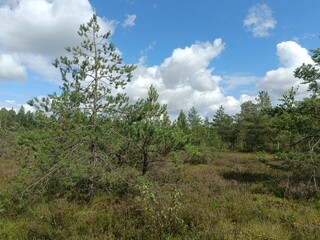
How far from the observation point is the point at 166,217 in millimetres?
6965

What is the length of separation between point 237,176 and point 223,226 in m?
9.19

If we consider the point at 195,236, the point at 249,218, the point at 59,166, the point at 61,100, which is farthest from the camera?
the point at 61,100

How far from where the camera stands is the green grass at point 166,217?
262 inches

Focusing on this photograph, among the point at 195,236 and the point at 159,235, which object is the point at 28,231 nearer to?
the point at 159,235

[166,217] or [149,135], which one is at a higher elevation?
[149,135]

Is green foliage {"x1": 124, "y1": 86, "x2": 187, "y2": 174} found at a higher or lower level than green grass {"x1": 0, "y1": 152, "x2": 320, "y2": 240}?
higher

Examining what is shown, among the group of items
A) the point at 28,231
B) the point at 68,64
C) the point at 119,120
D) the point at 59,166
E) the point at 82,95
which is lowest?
the point at 28,231

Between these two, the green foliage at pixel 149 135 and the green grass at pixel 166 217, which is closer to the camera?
the green grass at pixel 166 217

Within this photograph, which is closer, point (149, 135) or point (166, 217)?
point (166, 217)

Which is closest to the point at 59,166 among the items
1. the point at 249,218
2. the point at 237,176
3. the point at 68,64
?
the point at 68,64

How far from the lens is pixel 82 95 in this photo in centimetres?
965

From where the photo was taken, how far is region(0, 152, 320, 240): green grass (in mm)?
6652

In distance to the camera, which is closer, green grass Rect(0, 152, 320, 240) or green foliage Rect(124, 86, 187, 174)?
green grass Rect(0, 152, 320, 240)

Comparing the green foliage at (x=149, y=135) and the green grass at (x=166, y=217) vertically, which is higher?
the green foliage at (x=149, y=135)
